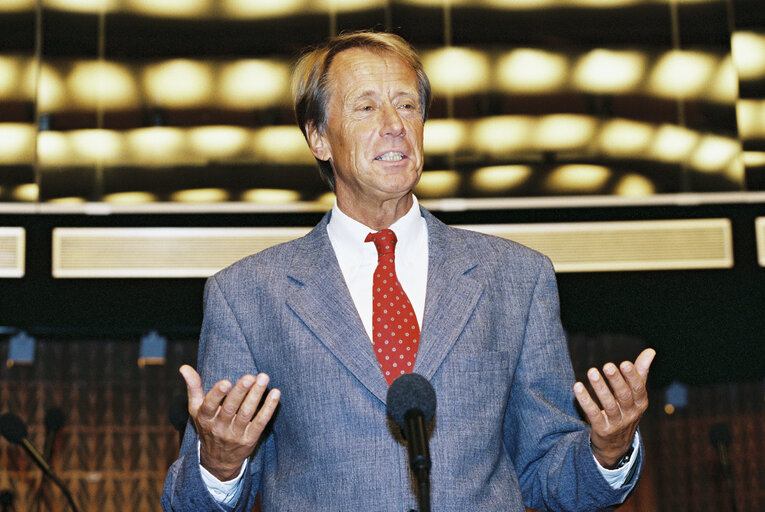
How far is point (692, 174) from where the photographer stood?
4.95 m

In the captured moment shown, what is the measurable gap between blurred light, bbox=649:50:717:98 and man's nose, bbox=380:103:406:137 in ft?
11.9

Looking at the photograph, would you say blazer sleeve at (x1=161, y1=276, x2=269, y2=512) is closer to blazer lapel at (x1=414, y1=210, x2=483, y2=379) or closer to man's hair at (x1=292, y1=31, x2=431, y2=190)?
blazer lapel at (x1=414, y1=210, x2=483, y2=379)

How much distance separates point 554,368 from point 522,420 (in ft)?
0.39

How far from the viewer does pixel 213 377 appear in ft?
5.58

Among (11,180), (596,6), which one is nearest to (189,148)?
(11,180)

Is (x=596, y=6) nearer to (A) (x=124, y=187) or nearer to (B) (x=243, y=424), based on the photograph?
(A) (x=124, y=187)

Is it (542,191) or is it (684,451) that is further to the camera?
(542,191)

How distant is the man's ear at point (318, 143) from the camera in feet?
6.70

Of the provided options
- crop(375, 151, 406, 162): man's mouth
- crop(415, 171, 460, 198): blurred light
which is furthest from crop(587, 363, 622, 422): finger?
crop(415, 171, 460, 198): blurred light

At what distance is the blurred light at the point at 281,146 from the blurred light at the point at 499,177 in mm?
957

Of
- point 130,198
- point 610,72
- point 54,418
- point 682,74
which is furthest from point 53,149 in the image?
point 682,74

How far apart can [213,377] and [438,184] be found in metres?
3.35

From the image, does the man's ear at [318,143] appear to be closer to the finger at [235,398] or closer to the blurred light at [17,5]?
the finger at [235,398]

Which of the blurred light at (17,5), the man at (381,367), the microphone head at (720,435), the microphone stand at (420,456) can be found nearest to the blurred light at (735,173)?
the microphone head at (720,435)
